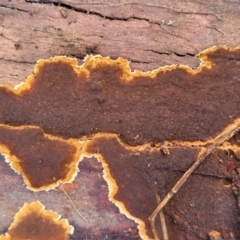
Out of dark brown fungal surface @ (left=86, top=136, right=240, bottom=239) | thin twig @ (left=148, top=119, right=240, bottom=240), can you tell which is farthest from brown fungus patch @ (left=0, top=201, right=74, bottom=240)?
thin twig @ (left=148, top=119, right=240, bottom=240)

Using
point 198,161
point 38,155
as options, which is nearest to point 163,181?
point 198,161

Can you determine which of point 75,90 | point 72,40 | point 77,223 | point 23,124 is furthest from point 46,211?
point 72,40

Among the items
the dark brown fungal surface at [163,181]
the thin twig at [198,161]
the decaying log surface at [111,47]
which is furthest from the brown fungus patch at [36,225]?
the thin twig at [198,161]

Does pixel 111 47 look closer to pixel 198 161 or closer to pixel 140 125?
pixel 140 125

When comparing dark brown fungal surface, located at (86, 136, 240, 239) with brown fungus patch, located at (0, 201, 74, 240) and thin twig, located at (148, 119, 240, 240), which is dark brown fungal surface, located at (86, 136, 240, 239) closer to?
thin twig, located at (148, 119, 240, 240)

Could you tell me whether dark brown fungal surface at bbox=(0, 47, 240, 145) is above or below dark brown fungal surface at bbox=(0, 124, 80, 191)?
above

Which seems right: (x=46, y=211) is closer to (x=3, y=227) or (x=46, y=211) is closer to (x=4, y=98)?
(x=3, y=227)
